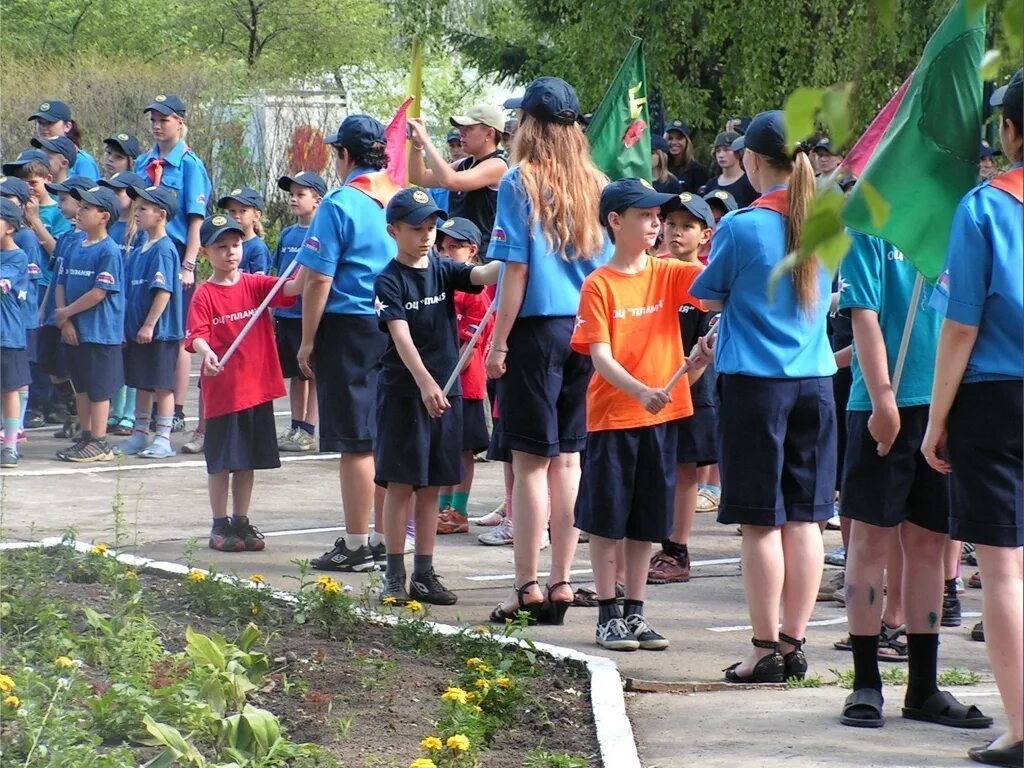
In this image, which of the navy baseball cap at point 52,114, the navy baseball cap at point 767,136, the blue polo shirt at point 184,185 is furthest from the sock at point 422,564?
the navy baseball cap at point 52,114

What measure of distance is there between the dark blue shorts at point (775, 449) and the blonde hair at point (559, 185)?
130 centimetres

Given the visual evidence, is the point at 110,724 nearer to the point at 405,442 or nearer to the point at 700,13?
the point at 405,442

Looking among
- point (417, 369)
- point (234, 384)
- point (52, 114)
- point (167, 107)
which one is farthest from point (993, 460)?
point (52, 114)

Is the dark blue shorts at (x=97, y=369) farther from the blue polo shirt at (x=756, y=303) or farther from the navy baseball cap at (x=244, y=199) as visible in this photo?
the blue polo shirt at (x=756, y=303)

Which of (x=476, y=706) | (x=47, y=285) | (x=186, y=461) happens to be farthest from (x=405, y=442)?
(x=47, y=285)

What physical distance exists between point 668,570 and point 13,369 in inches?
224

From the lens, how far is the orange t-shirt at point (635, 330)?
6637 millimetres

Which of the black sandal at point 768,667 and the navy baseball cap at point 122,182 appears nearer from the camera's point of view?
the black sandal at point 768,667

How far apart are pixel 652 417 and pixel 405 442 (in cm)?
132

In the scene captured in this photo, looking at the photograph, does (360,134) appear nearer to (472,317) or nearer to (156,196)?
(472,317)

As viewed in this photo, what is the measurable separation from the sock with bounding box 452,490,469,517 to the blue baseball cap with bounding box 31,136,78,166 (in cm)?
671

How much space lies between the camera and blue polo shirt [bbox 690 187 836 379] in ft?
19.7

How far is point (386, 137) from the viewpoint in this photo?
8914 millimetres

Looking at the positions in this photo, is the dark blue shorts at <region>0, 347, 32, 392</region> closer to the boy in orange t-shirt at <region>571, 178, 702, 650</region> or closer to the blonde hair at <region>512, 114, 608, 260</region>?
the blonde hair at <region>512, 114, 608, 260</region>
